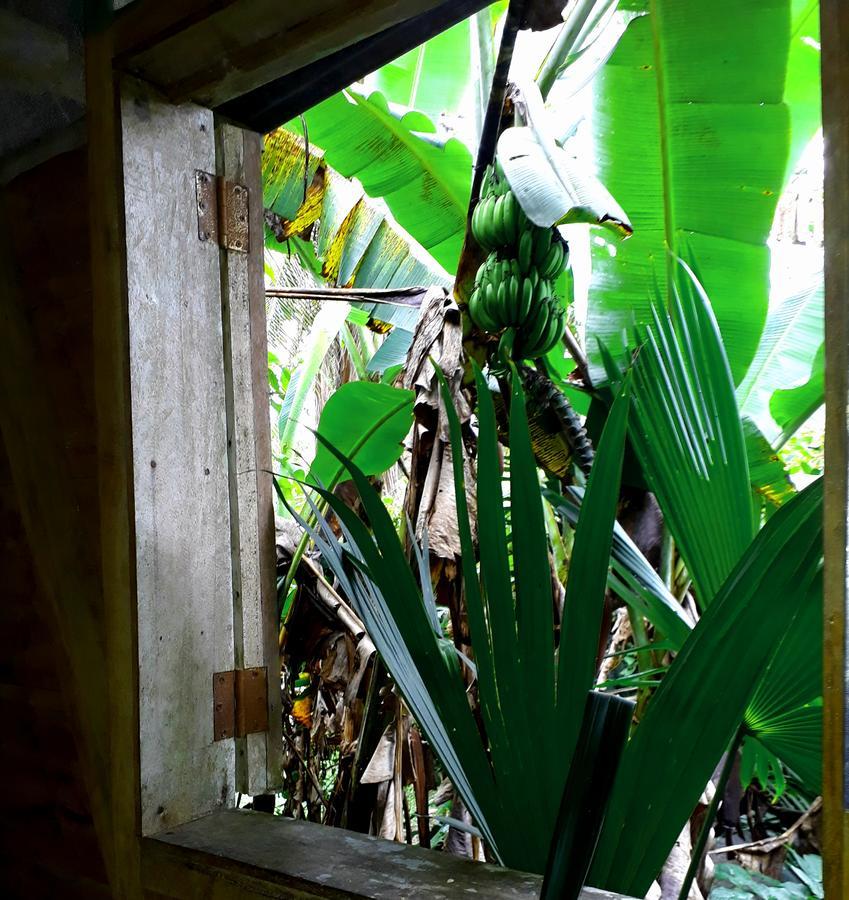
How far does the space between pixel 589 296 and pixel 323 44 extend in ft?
3.66

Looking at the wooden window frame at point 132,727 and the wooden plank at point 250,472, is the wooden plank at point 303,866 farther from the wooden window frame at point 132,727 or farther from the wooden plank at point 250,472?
the wooden plank at point 250,472

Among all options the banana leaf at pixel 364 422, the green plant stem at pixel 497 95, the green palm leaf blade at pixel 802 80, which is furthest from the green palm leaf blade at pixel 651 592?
the green palm leaf blade at pixel 802 80

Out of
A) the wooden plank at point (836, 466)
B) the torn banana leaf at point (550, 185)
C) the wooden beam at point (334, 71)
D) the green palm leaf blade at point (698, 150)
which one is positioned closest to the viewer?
the wooden plank at point (836, 466)

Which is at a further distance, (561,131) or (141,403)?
(561,131)

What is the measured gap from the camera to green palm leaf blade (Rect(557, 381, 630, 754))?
2.66ft

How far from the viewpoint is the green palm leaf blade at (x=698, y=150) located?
1679 millimetres

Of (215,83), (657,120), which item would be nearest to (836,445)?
(215,83)

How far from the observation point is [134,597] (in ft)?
3.53

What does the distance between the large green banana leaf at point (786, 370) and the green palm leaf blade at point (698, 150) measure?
14.0 inches

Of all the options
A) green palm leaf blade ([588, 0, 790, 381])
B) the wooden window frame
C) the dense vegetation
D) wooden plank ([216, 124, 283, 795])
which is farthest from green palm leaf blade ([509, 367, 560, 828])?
green palm leaf blade ([588, 0, 790, 381])

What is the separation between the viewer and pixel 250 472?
4.03 ft

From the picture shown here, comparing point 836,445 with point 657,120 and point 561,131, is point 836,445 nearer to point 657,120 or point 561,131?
point 657,120

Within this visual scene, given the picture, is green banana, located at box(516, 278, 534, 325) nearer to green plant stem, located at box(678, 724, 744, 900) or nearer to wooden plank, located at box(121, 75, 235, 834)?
wooden plank, located at box(121, 75, 235, 834)

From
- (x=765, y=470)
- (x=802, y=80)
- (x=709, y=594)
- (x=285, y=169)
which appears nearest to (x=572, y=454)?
(x=765, y=470)
